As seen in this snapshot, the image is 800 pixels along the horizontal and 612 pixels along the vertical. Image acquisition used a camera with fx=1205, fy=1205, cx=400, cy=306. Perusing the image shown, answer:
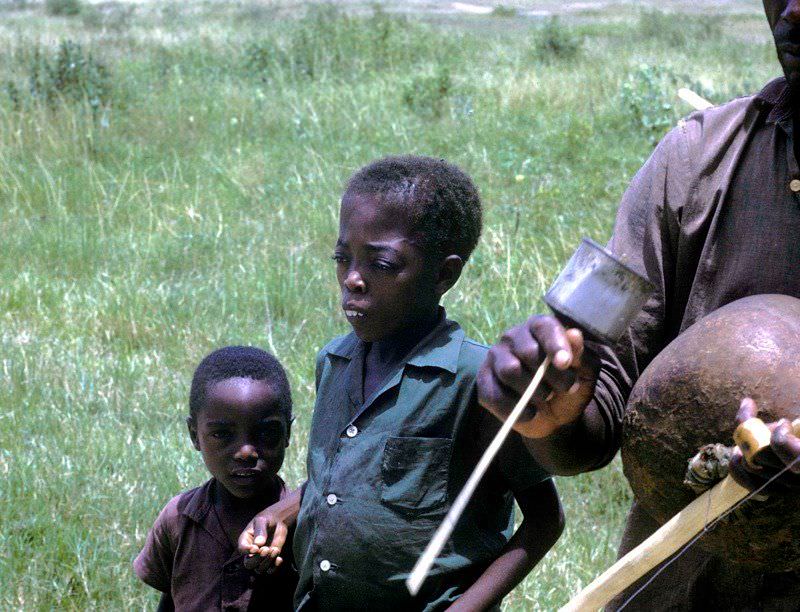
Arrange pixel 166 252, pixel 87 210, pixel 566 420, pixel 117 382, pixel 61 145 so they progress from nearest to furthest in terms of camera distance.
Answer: pixel 566 420
pixel 117 382
pixel 166 252
pixel 87 210
pixel 61 145

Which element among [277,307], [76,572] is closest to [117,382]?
[277,307]

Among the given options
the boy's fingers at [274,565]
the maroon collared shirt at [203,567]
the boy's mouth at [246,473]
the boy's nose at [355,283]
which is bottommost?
the maroon collared shirt at [203,567]

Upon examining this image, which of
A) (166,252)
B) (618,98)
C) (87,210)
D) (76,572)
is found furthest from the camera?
(618,98)

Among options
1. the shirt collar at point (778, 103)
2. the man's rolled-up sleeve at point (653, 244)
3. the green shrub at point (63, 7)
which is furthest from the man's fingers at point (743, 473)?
the green shrub at point (63, 7)

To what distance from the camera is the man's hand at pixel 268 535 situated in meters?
2.63

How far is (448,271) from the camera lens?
8.23ft

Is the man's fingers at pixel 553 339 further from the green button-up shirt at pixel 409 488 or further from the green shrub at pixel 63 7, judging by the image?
the green shrub at pixel 63 7

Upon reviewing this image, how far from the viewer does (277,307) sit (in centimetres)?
583

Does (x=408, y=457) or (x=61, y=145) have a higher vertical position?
(x=408, y=457)

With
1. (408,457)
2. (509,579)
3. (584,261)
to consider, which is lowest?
(509,579)

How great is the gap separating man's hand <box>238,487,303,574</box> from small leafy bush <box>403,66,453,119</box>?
272 inches

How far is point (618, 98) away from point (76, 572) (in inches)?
270

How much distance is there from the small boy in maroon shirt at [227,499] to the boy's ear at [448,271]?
595mm

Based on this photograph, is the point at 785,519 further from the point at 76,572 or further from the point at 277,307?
the point at 277,307
